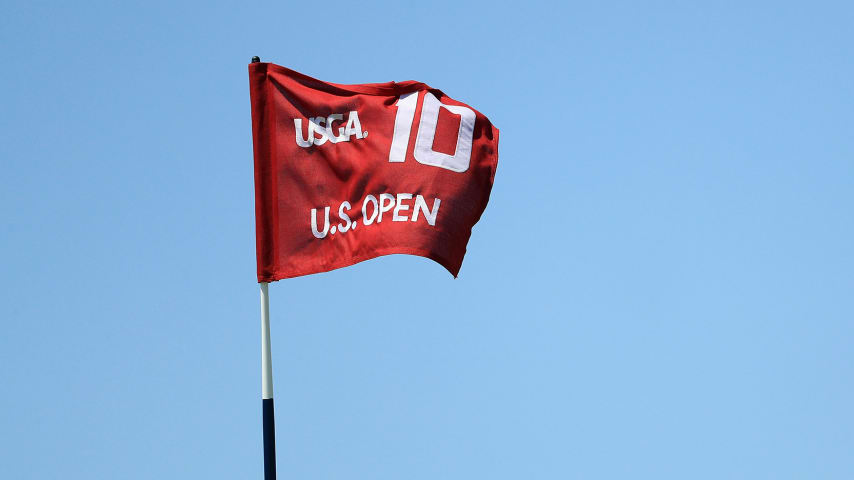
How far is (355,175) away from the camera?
A: 61.6 feet

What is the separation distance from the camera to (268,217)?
17984 millimetres

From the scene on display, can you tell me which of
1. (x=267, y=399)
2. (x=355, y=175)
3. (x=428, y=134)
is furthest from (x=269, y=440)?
(x=428, y=134)

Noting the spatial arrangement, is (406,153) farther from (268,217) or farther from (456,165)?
(268,217)

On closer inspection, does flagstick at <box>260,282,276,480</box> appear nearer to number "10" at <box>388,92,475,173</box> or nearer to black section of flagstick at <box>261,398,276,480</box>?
black section of flagstick at <box>261,398,276,480</box>

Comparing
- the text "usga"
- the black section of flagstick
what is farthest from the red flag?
the black section of flagstick

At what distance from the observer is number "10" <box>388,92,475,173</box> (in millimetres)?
19172

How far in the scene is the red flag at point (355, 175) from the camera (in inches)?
713

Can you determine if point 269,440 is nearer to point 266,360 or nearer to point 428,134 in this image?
point 266,360

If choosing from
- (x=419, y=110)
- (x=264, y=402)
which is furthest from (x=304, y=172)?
(x=264, y=402)

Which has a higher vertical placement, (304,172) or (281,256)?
(304,172)

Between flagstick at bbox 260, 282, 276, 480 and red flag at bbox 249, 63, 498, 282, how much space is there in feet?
2.42

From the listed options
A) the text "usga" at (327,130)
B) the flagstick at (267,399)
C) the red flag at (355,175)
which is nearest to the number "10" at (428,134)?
the red flag at (355,175)

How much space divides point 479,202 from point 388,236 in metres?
1.97

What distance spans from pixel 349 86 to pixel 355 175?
1577 millimetres
